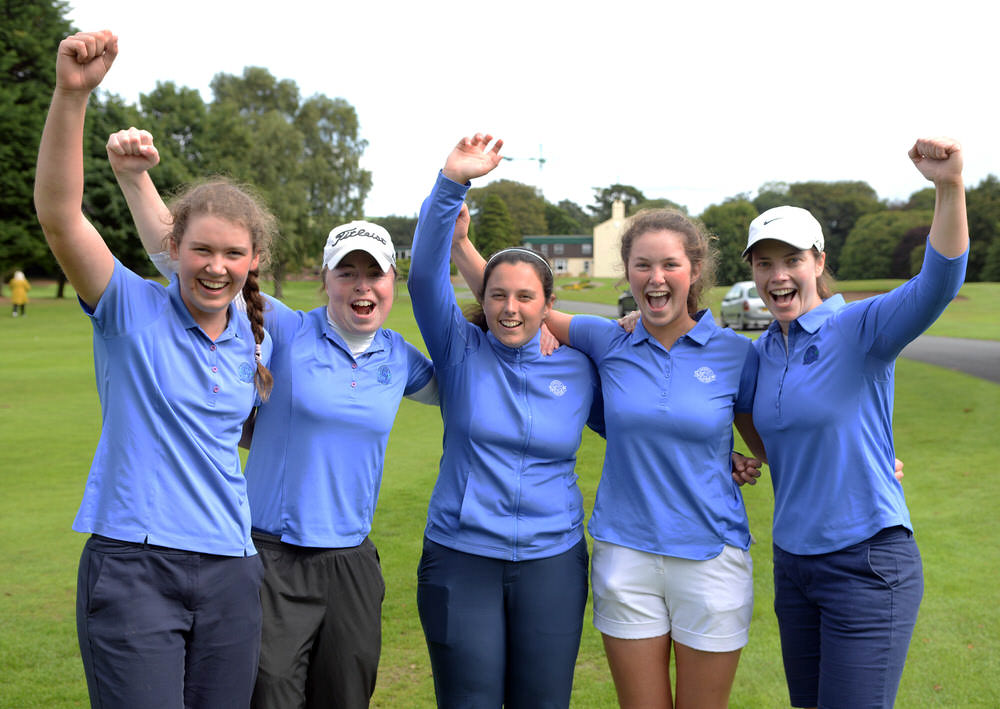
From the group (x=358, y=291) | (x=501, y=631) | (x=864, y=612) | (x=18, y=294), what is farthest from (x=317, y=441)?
(x=18, y=294)

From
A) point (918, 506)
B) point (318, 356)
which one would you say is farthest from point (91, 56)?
point (918, 506)

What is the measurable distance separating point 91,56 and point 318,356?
1.37 metres

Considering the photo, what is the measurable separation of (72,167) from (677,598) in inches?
103

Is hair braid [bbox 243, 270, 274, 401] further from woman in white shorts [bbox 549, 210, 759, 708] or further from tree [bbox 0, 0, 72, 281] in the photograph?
tree [bbox 0, 0, 72, 281]

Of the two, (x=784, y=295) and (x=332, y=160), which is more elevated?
(x=332, y=160)

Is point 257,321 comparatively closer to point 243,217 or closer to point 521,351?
point 243,217

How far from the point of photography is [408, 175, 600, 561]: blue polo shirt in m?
3.58

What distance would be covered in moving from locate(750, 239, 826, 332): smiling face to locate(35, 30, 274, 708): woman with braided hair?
2.04 meters

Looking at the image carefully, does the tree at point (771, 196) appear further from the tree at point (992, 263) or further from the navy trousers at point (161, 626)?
the navy trousers at point (161, 626)

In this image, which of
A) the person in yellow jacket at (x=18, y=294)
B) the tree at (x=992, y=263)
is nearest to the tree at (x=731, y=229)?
the tree at (x=992, y=263)

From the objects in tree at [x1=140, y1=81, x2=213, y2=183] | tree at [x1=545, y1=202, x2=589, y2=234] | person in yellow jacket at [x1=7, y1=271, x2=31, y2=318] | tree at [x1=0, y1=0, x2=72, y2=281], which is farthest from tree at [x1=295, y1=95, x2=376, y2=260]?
tree at [x1=545, y1=202, x2=589, y2=234]

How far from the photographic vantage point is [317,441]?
3434mm

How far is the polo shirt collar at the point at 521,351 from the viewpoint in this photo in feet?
12.4

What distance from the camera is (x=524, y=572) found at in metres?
3.55
